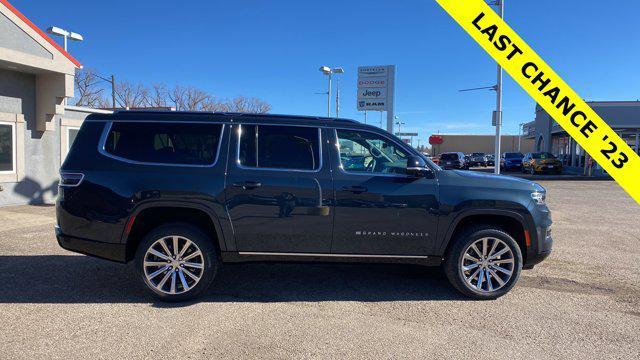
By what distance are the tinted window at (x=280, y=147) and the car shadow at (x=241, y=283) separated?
125 centimetres

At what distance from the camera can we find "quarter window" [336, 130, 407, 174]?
15.4ft

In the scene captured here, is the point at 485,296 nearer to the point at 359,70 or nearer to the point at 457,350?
the point at 457,350

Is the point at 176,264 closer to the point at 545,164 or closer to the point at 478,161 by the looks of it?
the point at 545,164

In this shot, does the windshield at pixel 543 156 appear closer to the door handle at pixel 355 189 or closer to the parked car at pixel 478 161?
the parked car at pixel 478 161

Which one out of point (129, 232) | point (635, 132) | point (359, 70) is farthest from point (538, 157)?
point (129, 232)

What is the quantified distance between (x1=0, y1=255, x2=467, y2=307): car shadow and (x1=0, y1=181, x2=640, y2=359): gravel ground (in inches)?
0.8

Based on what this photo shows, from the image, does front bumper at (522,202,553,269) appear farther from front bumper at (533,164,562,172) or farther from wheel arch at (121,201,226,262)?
front bumper at (533,164,562,172)

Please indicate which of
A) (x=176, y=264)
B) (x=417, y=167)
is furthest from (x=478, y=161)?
(x=176, y=264)

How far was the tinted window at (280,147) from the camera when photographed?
4.60m

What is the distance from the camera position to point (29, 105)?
1108 cm

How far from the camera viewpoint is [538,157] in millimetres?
29859

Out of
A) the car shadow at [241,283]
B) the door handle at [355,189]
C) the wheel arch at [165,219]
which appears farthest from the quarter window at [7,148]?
the door handle at [355,189]

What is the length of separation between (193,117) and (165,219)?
1128 millimetres

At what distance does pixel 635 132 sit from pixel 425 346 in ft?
98.5
